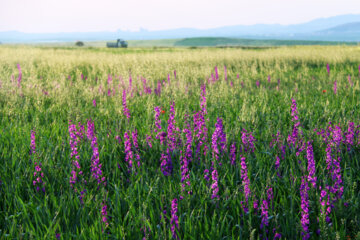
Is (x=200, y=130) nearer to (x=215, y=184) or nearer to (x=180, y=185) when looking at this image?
(x=180, y=185)

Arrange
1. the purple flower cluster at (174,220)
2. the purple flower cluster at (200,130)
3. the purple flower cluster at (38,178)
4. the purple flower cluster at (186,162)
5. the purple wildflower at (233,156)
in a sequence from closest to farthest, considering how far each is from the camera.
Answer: the purple flower cluster at (174,220), the purple flower cluster at (186,162), the purple flower cluster at (38,178), the purple wildflower at (233,156), the purple flower cluster at (200,130)

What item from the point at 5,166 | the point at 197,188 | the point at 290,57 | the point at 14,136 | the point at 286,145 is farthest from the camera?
the point at 290,57

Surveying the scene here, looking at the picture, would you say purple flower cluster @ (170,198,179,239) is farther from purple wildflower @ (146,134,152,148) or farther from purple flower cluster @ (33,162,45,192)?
purple wildflower @ (146,134,152,148)

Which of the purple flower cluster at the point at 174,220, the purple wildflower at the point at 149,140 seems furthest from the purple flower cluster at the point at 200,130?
the purple flower cluster at the point at 174,220

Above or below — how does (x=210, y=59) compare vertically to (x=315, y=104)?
above

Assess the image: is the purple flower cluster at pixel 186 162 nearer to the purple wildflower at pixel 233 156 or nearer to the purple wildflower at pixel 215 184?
the purple wildflower at pixel 215 184

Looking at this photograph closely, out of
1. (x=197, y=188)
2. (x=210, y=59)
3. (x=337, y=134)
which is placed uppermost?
(x=210, y=59)

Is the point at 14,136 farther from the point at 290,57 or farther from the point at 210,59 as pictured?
the point at 290,57

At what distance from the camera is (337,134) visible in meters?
2.79

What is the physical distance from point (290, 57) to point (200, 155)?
1283 centimetres

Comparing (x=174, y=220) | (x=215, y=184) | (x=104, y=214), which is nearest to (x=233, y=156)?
(x=215, y=184)

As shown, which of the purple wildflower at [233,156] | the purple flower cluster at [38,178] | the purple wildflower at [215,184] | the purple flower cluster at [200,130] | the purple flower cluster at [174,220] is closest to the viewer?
the purple flower cluster at [174,220]

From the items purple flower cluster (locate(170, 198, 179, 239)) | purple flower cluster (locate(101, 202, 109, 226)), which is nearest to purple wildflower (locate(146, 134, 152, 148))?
purple flower cluster (locate(101, 202, 109, 226))

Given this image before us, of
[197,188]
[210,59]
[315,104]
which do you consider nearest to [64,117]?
[197,188]
